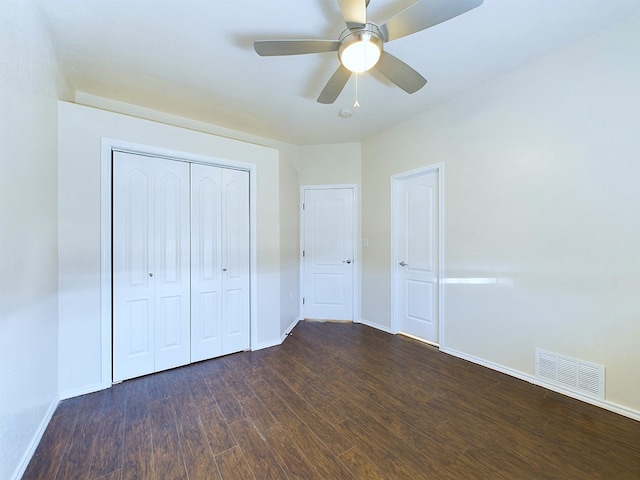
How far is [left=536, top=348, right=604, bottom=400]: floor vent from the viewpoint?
1.90 m

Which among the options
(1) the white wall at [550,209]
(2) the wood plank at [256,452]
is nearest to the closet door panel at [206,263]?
(2) the wood plank at [256,452]

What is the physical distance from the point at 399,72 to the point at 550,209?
1629 millimetres

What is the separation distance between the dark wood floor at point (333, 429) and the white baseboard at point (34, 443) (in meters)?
0.03

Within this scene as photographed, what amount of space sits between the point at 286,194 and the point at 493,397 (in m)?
2.89

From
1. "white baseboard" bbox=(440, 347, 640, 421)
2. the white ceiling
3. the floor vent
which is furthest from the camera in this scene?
the floor vent

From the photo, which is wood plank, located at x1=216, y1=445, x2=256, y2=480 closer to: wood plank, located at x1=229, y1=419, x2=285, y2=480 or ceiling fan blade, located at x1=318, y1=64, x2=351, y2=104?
wood plank, located at x1=229, y1=419, x2=285, y2=480

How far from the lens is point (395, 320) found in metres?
3.39

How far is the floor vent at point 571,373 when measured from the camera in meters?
1.90

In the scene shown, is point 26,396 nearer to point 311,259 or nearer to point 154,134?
point 154,134

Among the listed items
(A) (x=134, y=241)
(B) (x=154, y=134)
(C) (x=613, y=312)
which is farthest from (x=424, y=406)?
(B) (x=154, y=134)

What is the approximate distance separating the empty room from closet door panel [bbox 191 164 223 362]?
2cm

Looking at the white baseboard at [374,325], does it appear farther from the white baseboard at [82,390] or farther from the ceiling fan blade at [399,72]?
the white baseboard at [82,390]

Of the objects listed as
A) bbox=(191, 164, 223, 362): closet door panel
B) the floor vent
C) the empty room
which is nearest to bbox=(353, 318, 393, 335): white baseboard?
the empty room

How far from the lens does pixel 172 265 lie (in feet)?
8.13
